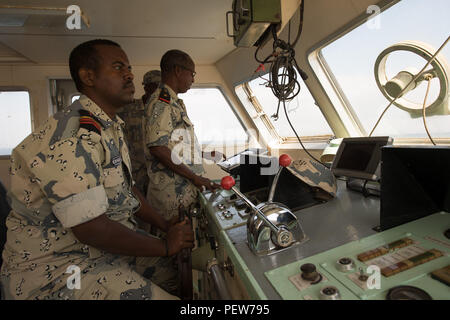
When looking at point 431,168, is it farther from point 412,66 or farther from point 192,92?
point 192,92

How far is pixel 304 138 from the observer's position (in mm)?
3516

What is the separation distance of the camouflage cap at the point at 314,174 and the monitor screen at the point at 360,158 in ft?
0.33

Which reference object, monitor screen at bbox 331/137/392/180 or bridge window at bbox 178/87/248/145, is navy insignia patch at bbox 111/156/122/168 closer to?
monitor screen at bbox 331/137/392/180

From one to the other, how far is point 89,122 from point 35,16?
2.15 meters

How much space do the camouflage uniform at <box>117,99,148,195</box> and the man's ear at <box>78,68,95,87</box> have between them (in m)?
1.90

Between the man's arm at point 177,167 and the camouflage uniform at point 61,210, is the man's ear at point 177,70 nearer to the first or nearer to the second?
the man's arm at point 177,167

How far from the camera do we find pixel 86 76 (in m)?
1.09

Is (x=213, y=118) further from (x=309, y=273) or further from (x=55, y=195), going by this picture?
(x=309, y=273)

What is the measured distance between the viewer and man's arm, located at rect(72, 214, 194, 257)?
0.88m

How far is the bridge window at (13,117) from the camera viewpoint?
371cm

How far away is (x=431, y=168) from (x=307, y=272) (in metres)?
0.60

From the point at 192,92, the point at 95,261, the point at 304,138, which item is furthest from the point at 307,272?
the point at 192,92
